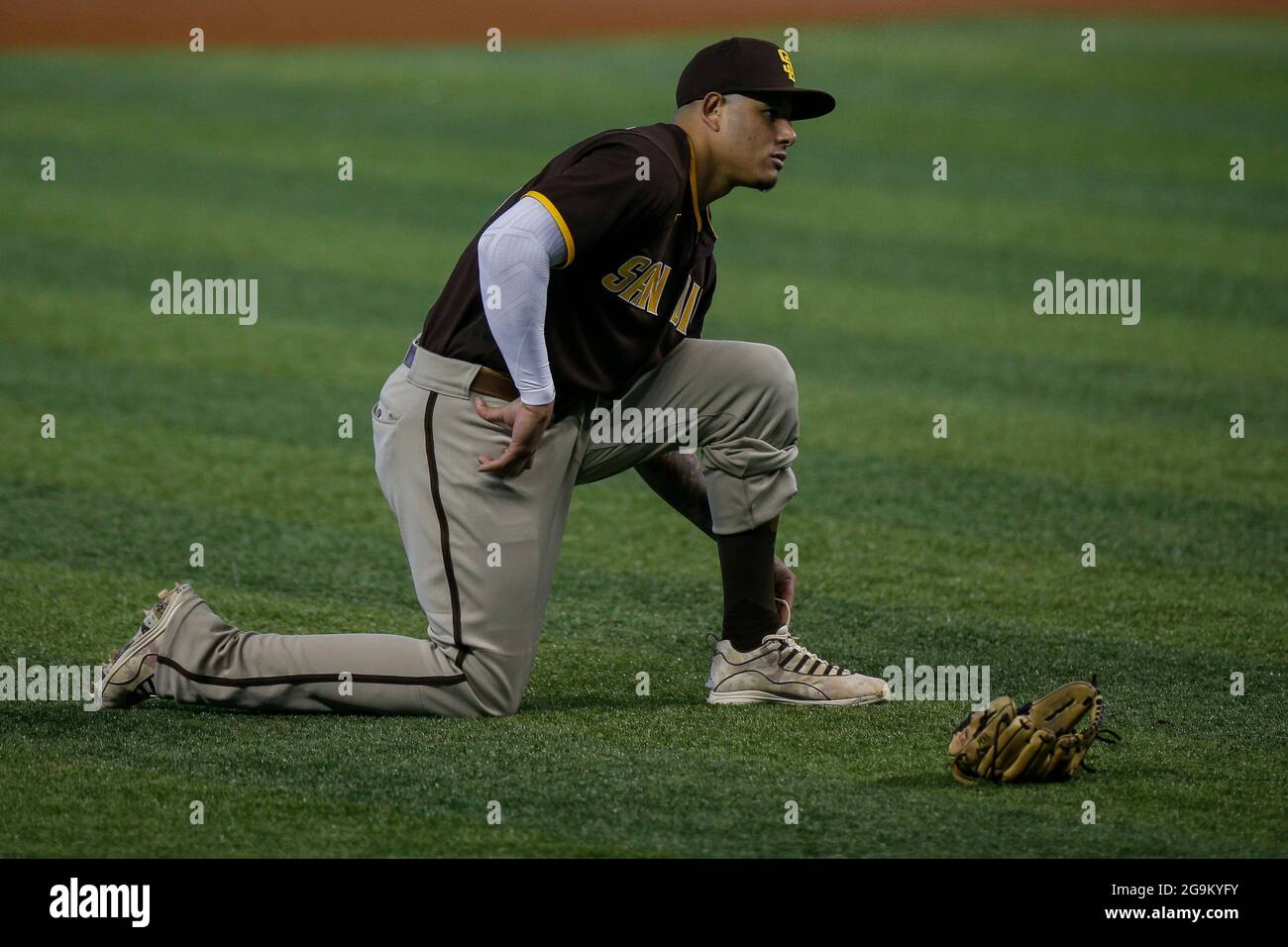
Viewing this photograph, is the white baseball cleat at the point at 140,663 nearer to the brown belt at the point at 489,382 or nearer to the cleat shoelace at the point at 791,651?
the brown belt at the point at 489,382

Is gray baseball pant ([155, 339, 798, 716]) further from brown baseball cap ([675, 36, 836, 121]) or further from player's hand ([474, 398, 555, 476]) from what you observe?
brown baseball cap ([675, 36, 836, 121])

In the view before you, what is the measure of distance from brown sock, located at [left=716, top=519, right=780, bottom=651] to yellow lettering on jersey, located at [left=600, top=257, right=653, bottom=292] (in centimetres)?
70

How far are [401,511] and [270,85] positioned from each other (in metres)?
12.8

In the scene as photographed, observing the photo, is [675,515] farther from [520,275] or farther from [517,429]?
[520,275]

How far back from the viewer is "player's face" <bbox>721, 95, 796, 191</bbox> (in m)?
4.13

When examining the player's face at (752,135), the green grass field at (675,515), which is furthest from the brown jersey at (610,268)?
the green grass field at (675,515)

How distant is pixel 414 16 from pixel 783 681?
15.4m

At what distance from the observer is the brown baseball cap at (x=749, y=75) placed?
4.11 metres

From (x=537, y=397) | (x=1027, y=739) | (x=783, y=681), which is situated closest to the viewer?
(x=1027, y=739)

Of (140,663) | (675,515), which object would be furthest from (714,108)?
(675,515)

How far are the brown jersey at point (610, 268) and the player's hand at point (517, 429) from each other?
0.41 ft

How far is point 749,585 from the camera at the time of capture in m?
4.34
